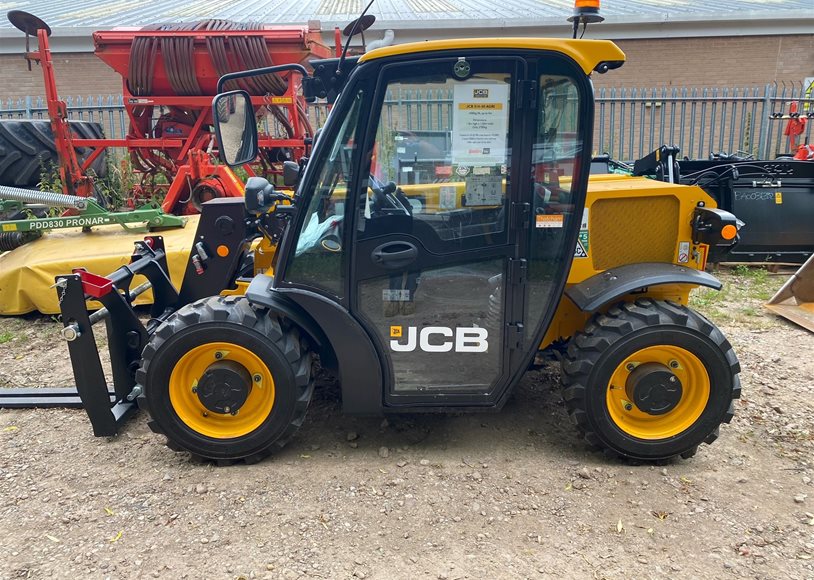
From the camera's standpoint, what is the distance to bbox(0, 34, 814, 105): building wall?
14.3 m

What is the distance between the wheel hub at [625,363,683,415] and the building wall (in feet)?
41.3

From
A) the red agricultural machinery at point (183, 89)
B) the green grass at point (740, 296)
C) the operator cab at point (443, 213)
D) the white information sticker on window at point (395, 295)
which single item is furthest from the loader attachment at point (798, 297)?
the red agricultural machinery at point (183, 89)

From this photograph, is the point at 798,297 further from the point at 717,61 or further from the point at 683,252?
the point at 717,61

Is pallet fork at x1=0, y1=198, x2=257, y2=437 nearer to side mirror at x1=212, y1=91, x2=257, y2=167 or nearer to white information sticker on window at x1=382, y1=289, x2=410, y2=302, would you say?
side mirror at x1=212, y1=91, x2=257, y2=167

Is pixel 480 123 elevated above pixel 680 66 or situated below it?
below

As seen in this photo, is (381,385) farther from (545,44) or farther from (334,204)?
(545,44)

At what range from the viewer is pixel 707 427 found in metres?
3.15

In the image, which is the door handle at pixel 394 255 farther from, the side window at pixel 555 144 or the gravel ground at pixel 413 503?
the gravel ground at pixel 413 503

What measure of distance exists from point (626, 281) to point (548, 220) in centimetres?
50

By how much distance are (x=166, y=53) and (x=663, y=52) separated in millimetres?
11543

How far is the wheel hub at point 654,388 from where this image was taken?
3.10m

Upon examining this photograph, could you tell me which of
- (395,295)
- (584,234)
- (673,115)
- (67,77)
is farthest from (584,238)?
(67,77)

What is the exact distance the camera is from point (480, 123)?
289 cm

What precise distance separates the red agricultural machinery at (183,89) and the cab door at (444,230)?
154 inches
